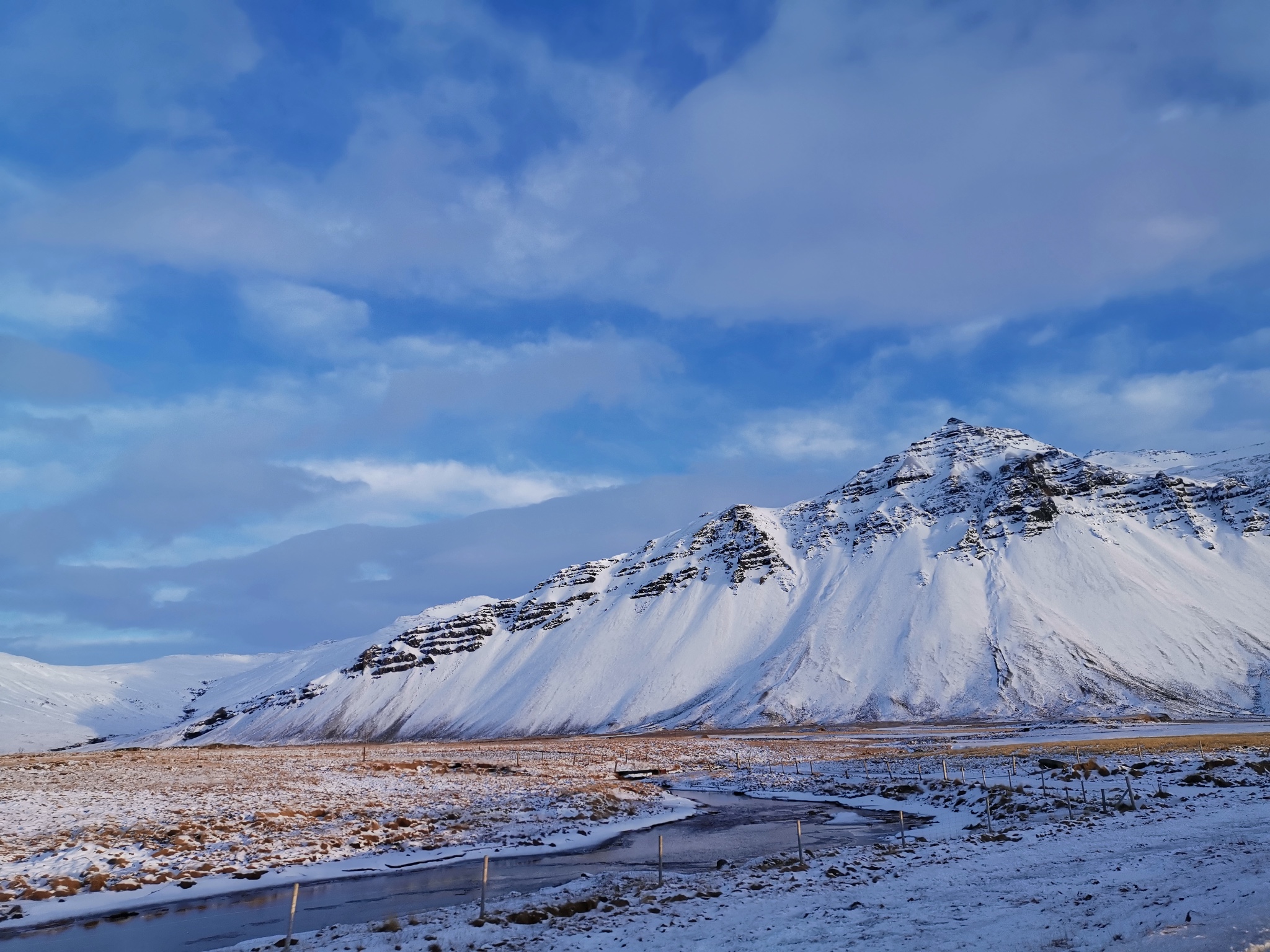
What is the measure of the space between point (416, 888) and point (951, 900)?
55.5 feet

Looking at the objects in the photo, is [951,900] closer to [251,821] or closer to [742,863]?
[742,863]

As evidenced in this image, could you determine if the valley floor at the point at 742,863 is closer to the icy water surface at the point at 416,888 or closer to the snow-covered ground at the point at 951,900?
the snow-covered ground at the point at 951,900

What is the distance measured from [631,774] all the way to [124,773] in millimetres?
38513

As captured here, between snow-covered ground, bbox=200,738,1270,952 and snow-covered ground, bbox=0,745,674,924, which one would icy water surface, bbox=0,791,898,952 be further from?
snow-covered ground, bbox=200,738,1270,952

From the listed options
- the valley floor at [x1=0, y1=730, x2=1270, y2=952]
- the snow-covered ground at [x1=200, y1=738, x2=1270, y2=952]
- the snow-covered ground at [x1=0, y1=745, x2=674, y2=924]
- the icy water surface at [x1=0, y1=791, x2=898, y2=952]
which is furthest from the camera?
the snow-covered ground at [x1=0, y1=745, x2=674, y2=924]

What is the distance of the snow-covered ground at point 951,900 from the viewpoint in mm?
14672

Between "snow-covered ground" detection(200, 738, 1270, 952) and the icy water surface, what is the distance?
6.78 feet

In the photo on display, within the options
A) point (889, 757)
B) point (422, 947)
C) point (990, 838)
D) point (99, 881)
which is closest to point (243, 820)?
point (99, 881)

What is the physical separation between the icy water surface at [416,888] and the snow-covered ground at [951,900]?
2.07 meters

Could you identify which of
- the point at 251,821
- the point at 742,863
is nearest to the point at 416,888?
the point at 742,863

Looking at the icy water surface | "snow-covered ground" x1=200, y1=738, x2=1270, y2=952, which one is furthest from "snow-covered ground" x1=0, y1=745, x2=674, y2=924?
"snow-covered ground" x1=200, y1=738, x2=1270, y2=952

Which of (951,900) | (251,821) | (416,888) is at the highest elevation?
(951,900)

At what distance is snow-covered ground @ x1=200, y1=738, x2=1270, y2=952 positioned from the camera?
14672 mm

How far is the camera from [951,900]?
1883cm
